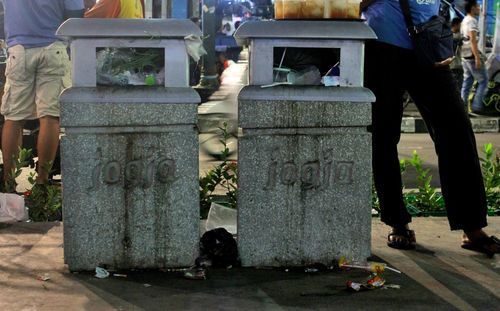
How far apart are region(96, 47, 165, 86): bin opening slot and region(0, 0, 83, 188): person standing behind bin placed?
7.24 ft

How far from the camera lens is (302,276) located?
4.11 metres

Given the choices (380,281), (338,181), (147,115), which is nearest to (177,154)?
(147,115)

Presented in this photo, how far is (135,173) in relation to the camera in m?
4.08

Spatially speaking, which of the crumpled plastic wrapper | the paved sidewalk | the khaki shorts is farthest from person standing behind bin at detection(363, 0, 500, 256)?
the khaki shorts

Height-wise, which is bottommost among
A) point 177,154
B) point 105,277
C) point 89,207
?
point 105,277

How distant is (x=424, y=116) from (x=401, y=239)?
73cm

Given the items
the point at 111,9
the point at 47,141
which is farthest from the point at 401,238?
the point at 47,141

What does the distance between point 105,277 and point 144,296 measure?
36 centimetres

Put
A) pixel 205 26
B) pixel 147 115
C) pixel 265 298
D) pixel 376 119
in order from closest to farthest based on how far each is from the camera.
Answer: pixel 265 298, pixel 147 115, pixel 376 119, pixel 205 26

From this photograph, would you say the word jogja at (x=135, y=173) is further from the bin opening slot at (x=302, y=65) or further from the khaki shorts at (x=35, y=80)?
the khaki shorts at (x=35, y=80)

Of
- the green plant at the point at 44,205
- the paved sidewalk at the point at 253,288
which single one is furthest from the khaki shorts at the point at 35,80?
the paved sidewalk at the point at 253,288

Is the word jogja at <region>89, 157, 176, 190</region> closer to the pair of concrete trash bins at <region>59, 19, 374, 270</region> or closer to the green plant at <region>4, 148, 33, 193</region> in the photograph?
the pair of concrete trash bins at <region>59, 19, 374, 270</region>

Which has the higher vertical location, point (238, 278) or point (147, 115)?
point (147, 115)

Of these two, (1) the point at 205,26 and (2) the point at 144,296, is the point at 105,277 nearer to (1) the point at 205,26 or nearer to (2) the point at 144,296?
(2) the point at 144,296
